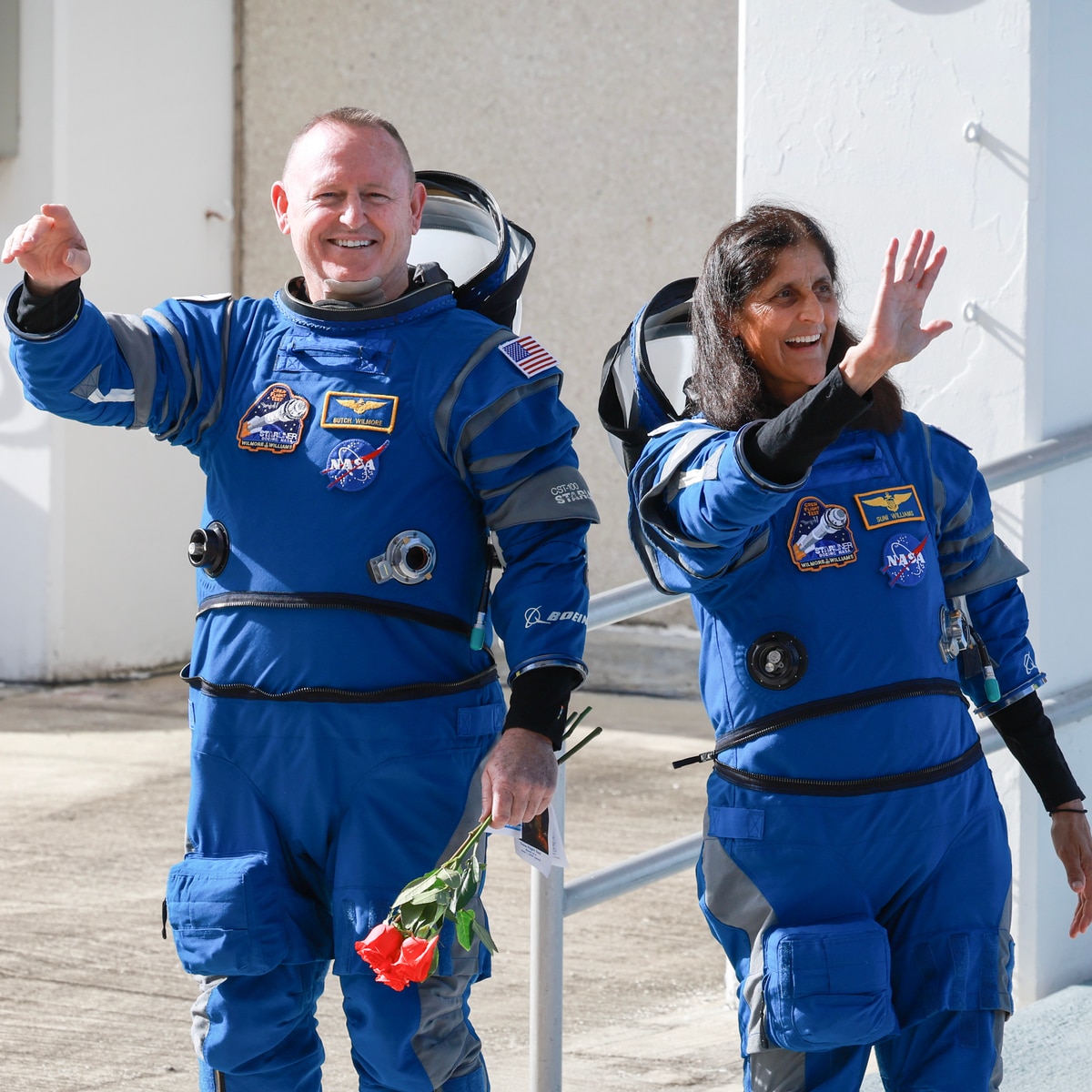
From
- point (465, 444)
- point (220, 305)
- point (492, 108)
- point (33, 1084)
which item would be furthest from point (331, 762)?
point (492, 108)

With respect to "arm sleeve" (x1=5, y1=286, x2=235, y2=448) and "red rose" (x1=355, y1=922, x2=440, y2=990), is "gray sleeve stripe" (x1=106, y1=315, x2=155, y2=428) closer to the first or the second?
"arm sleeve" (x1=5, y1=286, x2=235, y2=448)

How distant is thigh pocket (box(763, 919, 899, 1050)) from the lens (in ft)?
7.47

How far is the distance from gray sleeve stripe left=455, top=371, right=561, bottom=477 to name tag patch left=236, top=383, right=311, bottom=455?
24cm

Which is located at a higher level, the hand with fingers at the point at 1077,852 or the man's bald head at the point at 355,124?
the man's bald head at the point at 355,124

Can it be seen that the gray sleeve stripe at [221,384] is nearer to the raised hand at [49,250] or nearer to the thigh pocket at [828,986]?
the raised hand at [49,250]

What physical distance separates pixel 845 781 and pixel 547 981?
1057mm

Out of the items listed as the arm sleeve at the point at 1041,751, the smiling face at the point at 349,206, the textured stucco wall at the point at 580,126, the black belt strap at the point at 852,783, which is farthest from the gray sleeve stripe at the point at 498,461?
the textured stucco wall at the point at 580,126

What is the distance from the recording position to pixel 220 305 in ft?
8.88

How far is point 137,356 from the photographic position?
259cm

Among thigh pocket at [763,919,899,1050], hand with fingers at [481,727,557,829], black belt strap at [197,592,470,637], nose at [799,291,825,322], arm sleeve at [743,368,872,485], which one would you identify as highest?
nose at [799,291,825,322]

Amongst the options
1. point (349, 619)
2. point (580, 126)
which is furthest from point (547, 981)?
point (580, 126)

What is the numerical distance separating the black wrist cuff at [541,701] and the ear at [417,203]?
2.50 ft

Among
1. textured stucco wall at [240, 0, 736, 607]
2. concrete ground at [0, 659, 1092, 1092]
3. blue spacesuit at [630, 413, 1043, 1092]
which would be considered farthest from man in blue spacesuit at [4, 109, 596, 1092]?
textured stucco wall at [240, 0, 736, 607]

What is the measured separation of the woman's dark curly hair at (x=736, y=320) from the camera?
2.41 metres
